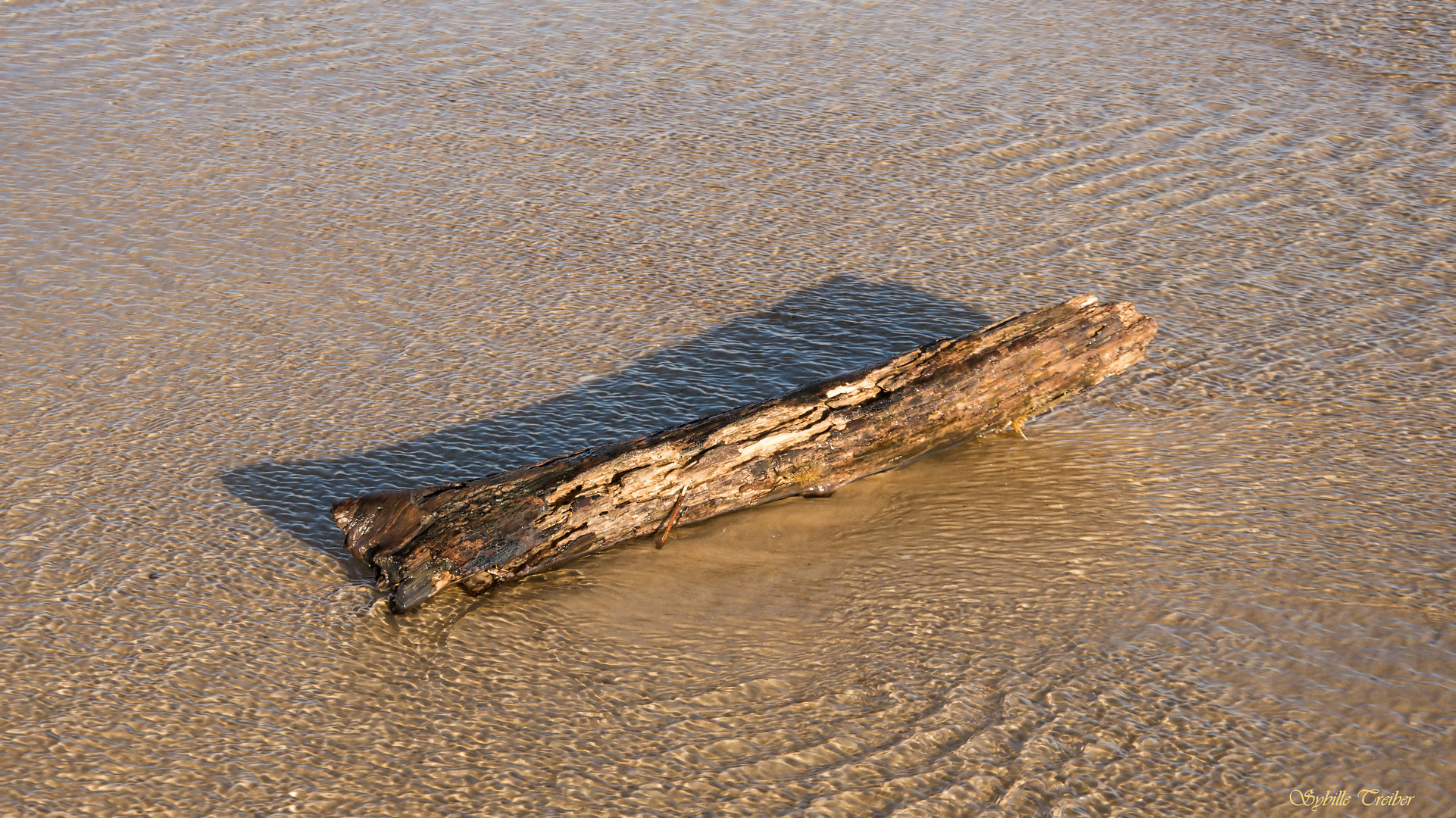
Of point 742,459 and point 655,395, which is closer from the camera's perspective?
point 742,459

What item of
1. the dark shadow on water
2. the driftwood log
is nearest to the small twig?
the driftwood log

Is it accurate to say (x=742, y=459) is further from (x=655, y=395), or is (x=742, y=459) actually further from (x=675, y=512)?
(x=655, y=395)

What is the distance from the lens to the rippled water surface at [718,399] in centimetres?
235

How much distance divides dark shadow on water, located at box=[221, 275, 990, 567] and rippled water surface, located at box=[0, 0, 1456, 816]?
0.01m

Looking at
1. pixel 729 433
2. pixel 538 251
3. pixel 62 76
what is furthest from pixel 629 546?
pixel 62 76

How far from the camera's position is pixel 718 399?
3396 mm

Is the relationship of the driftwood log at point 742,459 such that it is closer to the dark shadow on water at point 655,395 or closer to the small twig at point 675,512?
the small twig at point 675,512

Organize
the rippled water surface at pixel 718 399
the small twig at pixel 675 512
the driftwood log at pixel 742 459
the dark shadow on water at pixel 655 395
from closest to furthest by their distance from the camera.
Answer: the rippled water surface at pixel 718 399 < the driftwood log at pixel 742 459 < the small twig at pixel 675 512 < the dark shadow on water at pixel 655 395

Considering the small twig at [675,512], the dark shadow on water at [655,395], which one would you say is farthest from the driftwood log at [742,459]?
the dark shadow on water at [655,395]

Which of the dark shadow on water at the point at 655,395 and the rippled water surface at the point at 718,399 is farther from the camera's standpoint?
the dark shadow on water at the point at 655,395

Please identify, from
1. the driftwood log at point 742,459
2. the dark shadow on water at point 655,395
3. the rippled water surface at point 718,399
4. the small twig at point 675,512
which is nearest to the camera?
the rippled water surface at point 718,399

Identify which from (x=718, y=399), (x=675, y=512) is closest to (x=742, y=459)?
(x=675, y=512)

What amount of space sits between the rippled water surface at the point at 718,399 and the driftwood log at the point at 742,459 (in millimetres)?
92

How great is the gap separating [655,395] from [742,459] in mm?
606
